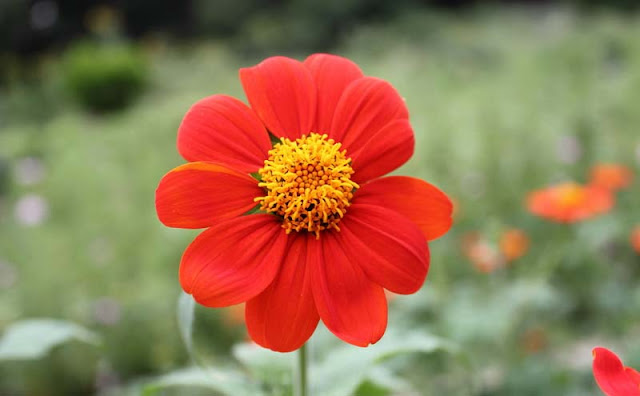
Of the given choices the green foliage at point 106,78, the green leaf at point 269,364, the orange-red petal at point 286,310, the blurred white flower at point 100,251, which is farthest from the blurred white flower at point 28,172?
the orange-red petal at point 286,310

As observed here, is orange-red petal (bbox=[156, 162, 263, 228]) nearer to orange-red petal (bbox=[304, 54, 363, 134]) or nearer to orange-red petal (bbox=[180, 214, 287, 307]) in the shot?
orange-red petal (bbox=[180, 214, 287, 307])

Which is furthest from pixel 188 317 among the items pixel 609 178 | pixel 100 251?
pixel 100 251

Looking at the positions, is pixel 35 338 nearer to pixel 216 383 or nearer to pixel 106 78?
pixel 216 383

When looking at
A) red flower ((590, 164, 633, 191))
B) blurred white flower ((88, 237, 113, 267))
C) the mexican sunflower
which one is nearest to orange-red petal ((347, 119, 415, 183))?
the mexican sunflower

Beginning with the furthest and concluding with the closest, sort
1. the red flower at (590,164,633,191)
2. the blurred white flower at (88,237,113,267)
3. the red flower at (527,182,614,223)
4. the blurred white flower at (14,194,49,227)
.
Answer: the blurred white flower at (14,194,49,227)
the blurred white flower at (88,237,113,267)
the red flower at (590,164,633,191)
the red flower at (527,182,614,223)

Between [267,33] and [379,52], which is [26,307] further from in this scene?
[267,33]
